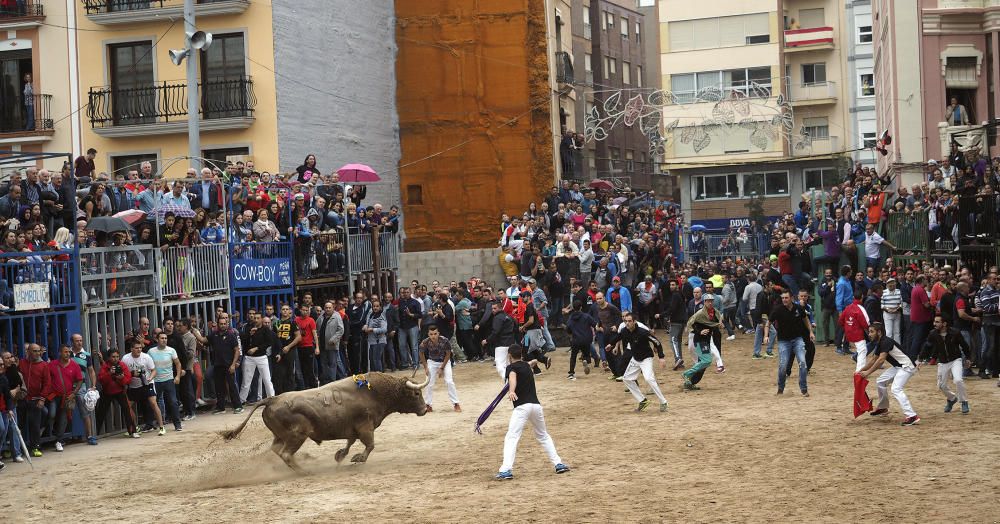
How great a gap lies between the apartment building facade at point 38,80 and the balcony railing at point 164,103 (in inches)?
43.8

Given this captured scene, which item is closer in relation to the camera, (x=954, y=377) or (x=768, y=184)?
(x=954, y=377)

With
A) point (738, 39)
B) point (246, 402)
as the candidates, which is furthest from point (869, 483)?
point (738, 39)

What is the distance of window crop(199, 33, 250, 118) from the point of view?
34906mm

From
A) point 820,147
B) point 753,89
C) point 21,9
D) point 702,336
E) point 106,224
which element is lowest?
point 702,336

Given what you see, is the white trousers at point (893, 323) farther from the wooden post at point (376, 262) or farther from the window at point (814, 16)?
the window at point (814, 16)

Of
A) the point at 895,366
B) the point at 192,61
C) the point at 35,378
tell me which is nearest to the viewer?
the point at 895,366

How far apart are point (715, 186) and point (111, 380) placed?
4138 cm

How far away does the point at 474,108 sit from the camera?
40844 millimetres

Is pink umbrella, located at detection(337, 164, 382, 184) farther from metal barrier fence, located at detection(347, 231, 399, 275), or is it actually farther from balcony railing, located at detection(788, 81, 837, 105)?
balcony railing, located at detection(788, 81, 837, 105)

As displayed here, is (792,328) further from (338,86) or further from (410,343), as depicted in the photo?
(338,86)

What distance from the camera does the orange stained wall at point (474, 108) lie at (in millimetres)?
40625

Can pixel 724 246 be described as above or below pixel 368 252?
below

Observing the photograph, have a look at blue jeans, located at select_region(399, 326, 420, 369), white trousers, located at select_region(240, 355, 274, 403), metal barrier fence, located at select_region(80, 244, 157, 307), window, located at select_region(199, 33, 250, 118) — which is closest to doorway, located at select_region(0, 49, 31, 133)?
window, located at select_region(199, 33, 250, 118)

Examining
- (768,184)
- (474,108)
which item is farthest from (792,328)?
(768,184)
